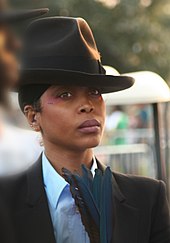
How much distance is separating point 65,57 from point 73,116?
0.20 m

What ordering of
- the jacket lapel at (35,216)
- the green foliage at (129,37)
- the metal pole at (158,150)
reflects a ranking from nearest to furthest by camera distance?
the jacket lapel at (35,216), the metal pole at (158,150), the green foliage at (129,37)

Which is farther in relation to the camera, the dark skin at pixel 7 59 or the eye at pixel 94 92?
the eye at pixel 94 92

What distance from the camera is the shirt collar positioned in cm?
187

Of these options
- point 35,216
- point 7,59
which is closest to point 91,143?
point 35,216

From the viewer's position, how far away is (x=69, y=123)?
183 centimetres

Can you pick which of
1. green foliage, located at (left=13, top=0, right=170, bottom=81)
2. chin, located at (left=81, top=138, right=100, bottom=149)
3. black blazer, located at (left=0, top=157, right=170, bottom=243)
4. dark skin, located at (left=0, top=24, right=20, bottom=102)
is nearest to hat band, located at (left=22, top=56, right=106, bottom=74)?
chin, located at (left=81, top=138, right=100, bottom=149)

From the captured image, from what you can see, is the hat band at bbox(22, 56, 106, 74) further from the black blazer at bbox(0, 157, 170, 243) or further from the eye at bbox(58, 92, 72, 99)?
the black blazer at bbox(0, 157, 170, 243)

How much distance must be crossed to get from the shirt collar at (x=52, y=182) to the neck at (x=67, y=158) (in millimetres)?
21

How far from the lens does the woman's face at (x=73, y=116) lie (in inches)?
71.7

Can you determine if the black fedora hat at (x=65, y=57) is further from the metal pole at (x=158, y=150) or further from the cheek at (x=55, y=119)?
the metal pole at (x=158, y=150)

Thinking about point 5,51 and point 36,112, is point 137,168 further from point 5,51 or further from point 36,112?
point 5,51

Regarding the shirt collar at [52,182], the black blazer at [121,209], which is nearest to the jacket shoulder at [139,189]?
the black blazer at [121,209]

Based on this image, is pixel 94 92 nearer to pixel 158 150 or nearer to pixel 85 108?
pixel 85 108

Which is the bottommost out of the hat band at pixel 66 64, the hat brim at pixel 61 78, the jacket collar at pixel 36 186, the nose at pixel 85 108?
the jacket collar at pixel 36 186
